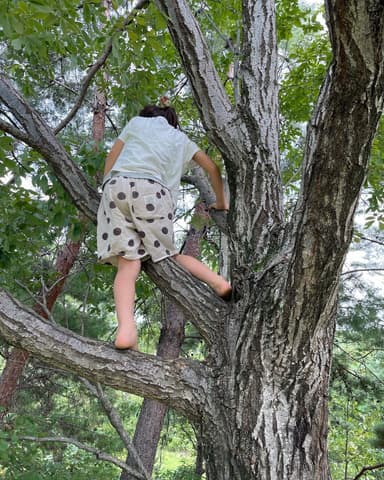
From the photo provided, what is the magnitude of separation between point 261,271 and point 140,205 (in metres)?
0.52

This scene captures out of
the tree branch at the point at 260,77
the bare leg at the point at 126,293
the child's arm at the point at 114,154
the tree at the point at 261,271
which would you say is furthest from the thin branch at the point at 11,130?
the tree branch at the point at 260,77

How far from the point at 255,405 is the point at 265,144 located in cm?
93

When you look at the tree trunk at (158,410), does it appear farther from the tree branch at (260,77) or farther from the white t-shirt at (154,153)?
the tree branch at (260,77)

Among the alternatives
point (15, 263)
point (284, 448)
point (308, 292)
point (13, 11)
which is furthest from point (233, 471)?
point (15, 263)

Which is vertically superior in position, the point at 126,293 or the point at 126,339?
the point at 126,293

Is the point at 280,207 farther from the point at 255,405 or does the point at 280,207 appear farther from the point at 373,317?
the point at 373,317

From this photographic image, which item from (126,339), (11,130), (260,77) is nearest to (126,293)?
(126,339)

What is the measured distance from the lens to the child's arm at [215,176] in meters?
1.83

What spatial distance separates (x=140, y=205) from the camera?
1.62m

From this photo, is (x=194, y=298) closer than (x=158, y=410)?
Yes

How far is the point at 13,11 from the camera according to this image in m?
1.64

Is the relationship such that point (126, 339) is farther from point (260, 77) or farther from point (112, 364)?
point (260, 77)

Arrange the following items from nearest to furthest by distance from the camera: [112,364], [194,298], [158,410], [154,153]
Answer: [112,364] → [194,298] → [154,153] → [158,410]

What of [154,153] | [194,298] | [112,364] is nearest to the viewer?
Answer: [112,364]
